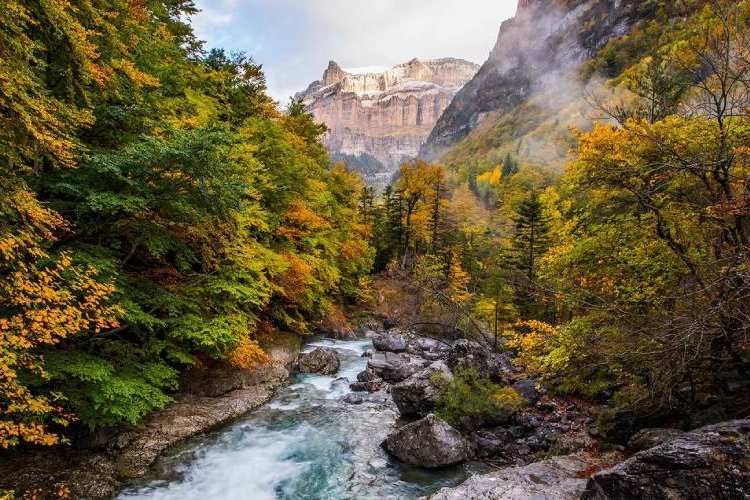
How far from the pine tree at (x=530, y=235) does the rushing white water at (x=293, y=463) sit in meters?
18.6

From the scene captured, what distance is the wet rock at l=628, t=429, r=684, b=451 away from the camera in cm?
789

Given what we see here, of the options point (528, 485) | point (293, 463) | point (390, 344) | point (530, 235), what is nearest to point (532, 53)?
point (530, 235)

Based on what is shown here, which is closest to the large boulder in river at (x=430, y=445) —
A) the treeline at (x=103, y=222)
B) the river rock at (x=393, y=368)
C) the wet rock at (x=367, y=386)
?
the treeline at (x=103, y=222)

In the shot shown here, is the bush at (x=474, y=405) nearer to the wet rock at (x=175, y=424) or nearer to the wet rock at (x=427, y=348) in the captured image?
the wet rock at (x=175, y=424)

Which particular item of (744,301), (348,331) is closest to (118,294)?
(744,301)

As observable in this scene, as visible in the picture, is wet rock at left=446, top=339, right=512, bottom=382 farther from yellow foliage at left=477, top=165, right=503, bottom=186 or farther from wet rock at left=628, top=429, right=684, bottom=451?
yellow foliage at left=477, top=165, right=503, bottom=186

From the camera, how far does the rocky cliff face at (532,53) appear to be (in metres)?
123

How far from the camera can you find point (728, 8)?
5.92m

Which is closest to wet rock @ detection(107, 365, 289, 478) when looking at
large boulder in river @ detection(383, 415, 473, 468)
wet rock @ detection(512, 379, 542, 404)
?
large boulder in river @ detection(383, 415, 473, 468)

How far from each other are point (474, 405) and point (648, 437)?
507 cm

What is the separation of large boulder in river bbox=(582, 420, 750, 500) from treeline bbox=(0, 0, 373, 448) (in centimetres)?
837

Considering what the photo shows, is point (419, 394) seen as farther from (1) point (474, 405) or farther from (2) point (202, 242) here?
(2) point (202, 242)

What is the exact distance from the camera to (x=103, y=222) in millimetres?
9453

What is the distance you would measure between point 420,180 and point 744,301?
1281 inches
